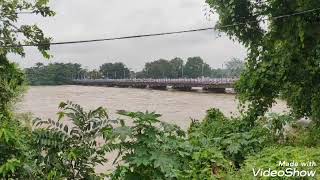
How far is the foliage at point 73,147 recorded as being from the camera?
438 cm

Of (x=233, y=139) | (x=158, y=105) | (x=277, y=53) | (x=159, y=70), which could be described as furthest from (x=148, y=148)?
(x=159, y=70)

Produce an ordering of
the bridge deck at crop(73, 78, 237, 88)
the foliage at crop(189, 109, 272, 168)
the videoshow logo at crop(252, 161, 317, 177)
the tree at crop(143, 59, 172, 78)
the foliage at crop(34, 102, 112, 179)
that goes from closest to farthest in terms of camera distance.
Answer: the foliage at crop(34, 102, 112, 179) → the videoshow logo at crop(252, 161, 317, 177) → the foliage at crop(189, 109, 272, 168) → the bridge deck at crop(73, 78, 237, 88) → the tree at crop(143, 59, 172, 78)

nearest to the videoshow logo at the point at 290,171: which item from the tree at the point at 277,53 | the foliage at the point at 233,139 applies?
the foliage at the point at 233,139

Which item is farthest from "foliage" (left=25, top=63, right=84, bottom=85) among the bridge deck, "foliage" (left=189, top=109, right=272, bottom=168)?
"foliage" (left=189, top=109, right=272, bottom=168)

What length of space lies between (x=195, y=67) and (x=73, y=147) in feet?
416

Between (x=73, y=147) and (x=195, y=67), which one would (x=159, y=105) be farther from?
(x=195, y=67)

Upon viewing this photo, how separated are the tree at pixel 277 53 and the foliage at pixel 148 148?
7.31m

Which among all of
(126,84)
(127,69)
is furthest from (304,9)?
(127,69)

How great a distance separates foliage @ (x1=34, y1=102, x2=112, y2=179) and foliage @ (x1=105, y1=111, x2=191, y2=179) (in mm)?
381

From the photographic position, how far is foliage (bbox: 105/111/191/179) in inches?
155

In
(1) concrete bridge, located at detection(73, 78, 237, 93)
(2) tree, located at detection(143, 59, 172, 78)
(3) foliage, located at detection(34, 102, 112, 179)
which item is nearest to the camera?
(3) foliage, located at detection(34, 102, 112, 179)

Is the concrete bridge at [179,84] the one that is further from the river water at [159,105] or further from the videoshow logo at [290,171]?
the videoshow logo at [290,171]

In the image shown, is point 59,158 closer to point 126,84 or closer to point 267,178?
point 267,178

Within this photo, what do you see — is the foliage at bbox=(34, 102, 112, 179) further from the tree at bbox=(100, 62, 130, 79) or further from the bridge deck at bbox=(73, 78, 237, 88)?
the tree at bbox=(100, 62, 130, 79)
